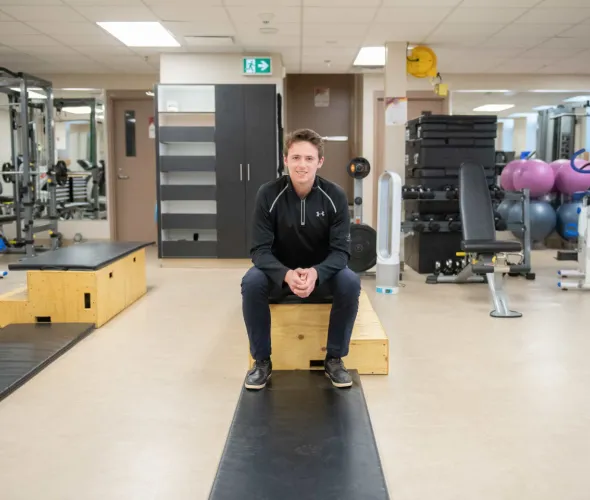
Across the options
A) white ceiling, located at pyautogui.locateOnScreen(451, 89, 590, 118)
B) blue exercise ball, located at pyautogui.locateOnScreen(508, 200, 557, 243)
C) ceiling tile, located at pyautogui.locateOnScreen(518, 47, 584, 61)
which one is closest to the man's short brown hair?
ceiling tile, located at pyautogui.locateOnScreen(518, 47, 584, 61)

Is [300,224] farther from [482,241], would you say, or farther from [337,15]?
[337,15]

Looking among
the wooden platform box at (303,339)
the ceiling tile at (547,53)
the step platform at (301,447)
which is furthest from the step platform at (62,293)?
the ceiling tile at (547,53)

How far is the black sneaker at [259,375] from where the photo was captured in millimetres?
2801

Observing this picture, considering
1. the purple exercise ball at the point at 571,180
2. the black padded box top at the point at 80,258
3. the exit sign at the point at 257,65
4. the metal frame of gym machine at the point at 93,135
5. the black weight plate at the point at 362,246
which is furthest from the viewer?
the metal frame of gym machine at the point at 93,135

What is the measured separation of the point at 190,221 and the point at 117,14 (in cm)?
249

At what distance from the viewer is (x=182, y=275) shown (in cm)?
656

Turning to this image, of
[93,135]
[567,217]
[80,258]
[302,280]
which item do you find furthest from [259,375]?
[93,135]

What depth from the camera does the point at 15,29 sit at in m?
6.06

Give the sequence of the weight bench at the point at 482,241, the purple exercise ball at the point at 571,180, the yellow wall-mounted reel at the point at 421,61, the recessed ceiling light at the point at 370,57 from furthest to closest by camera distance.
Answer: the purple exercise ball at the point at 571,180
the recessed ceiling light at the point at 370,57
the yellow wall-mounted reel at the point at 421,61
the weight bench at the point at 482,241

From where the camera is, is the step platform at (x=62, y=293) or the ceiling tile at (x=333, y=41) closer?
the step platform at (x=62, y=293)

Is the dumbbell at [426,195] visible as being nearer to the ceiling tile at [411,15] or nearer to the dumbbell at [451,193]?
the dumbbell at [451,193]

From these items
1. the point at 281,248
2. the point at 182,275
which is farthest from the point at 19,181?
the point at 281,248

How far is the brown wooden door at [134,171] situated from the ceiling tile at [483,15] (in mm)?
5142

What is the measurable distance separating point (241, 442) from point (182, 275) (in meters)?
4.48
